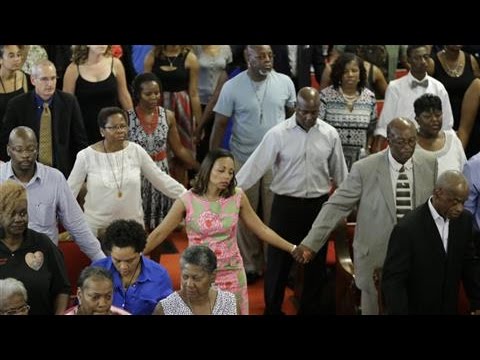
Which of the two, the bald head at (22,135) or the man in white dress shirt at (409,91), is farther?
the man in white dress shirt at (409,91)

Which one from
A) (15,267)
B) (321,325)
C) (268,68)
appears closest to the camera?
(321,325)

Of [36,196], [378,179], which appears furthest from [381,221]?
[36,196]

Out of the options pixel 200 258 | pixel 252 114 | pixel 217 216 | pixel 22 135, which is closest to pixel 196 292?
pixel 200 258

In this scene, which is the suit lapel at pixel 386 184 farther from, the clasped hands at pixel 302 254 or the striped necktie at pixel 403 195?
the clasped hands at pixel 302 254

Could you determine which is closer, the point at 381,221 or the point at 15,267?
the point at 15,267

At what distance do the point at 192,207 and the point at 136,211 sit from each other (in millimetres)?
650

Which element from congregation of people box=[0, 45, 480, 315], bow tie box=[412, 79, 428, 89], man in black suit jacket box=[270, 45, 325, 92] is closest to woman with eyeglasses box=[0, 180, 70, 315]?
congregation of people box=[0, 45, 480, 315]

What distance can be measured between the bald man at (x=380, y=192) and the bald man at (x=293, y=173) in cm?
57

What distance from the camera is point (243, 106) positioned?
692 cm

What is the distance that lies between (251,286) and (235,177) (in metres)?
1.21

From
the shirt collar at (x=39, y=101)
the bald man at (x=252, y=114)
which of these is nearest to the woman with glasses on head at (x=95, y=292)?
the shirt collar at (x=39, y=101)

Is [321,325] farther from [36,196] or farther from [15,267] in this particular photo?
[36,196]

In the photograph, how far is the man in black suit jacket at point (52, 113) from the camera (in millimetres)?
6258

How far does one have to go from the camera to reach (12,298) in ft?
14.6
